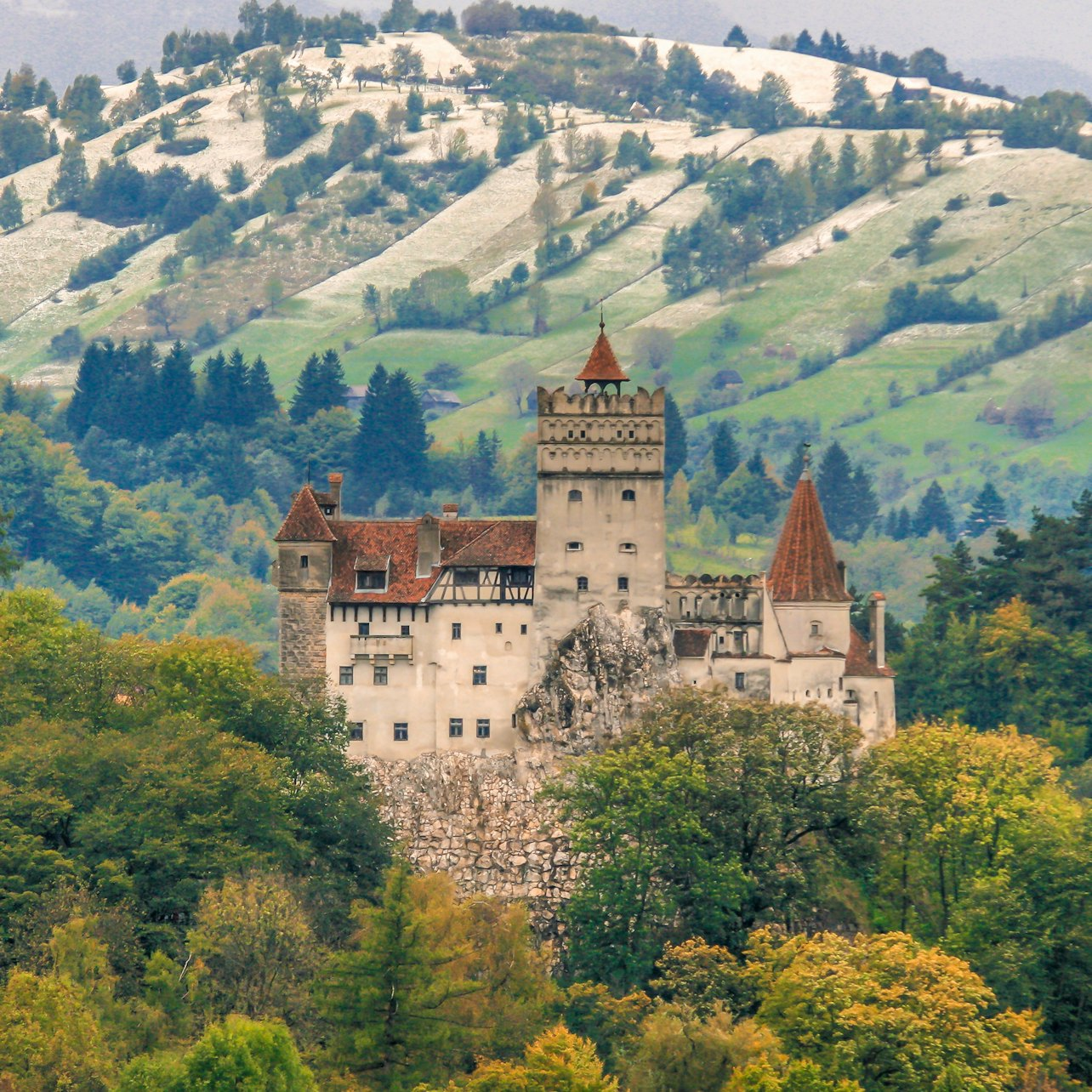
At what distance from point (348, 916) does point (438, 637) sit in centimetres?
1235

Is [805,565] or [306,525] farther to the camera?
[805,565]

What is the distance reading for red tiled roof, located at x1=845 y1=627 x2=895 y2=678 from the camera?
102000 millimetres

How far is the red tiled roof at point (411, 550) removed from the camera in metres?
96.6

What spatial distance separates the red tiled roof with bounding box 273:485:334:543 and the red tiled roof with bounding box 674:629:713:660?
41.0 ft

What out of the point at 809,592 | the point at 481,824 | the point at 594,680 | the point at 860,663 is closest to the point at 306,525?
the point at 594,680

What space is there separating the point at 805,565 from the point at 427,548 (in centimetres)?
1447

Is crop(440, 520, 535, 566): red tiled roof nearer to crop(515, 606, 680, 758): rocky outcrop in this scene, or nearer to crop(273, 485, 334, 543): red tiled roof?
crop(515, 606, 680, 758): rocky outcrop

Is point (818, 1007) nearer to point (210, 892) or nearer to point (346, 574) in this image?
point (210, 892)

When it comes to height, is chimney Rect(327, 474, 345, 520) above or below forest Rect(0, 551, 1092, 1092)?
above

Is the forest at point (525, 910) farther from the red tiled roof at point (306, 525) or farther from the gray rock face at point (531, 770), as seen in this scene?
the red tiled roof at point (306, 525)

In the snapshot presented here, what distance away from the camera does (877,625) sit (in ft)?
352

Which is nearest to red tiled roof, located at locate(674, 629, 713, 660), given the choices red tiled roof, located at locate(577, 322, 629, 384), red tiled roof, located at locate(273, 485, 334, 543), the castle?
the castle

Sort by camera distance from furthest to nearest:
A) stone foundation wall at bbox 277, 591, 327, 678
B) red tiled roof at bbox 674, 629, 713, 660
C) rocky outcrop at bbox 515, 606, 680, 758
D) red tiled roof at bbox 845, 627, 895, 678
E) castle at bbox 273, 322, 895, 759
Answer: red tiled roof at bbox 845, 627, 895, 678 < stone foundation wall at bbox 277, 591, 327, 678 < red tiled roof at bbox 674, 629, 713, 660 < castle at bbox 273, 322, 895, 759 < rocky outcrop at bbox 515, 606, 680, 758

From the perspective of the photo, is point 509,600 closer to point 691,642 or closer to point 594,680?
point 594,680
